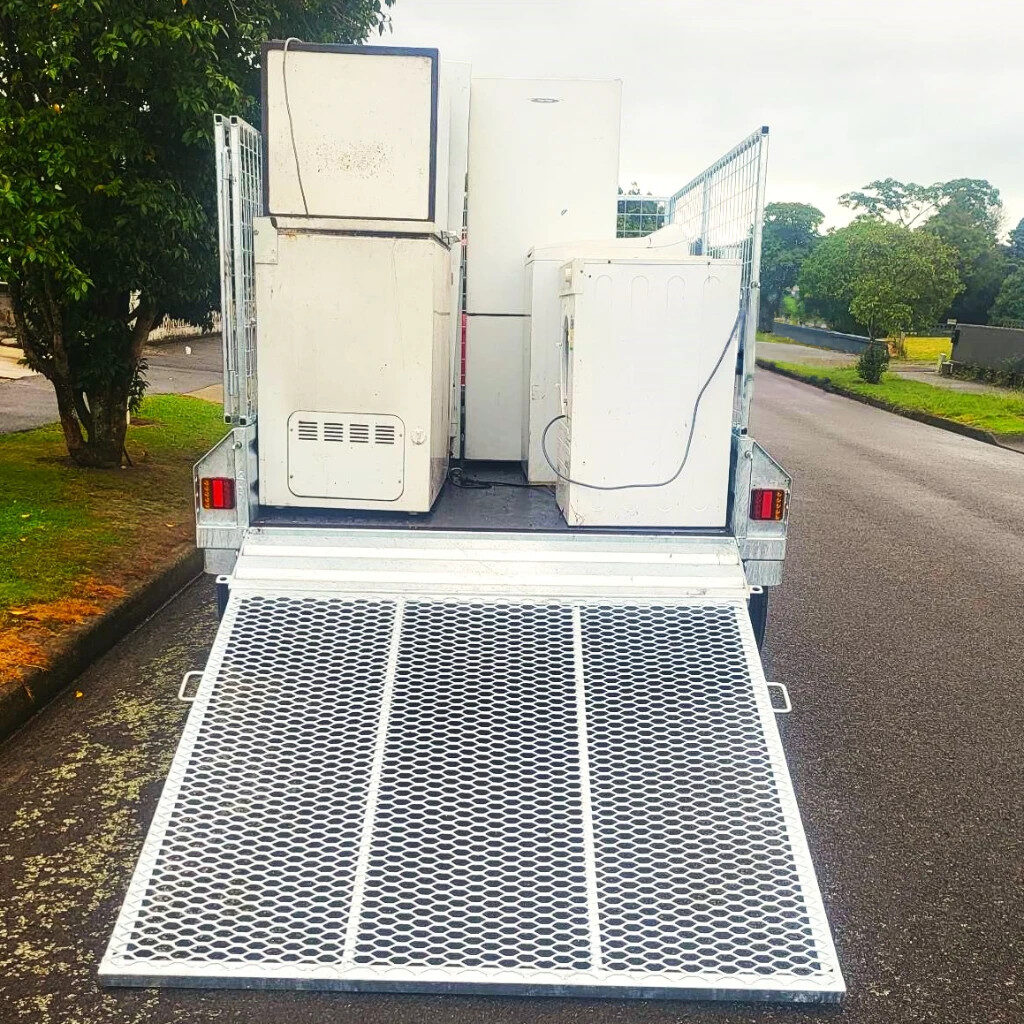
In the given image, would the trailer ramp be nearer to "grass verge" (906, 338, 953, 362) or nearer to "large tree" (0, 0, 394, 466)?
"large tree" (0, 0, 394, 466)

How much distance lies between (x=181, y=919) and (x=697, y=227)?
491 centimetres

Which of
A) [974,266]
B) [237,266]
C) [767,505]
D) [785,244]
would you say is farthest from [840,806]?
[785,244]

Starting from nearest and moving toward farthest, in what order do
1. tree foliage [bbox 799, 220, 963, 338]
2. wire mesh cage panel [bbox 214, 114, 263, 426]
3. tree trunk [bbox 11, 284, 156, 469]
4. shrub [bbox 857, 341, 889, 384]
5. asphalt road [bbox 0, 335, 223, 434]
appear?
wire mesh cage panel [bbox 214, 114, 263, 426] < tree trunk [bbox 11, 284, 156, 469] < asphalt road [bbox 0, 335, 223, 434] < shrub [bbox 857, 341, 889, 384] < tree foliage [bbox 799, 220, 963, 338]

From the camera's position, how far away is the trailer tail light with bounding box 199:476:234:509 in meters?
4.56

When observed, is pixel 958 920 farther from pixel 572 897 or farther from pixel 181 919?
pixel 181 919

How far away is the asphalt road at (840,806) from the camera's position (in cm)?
303

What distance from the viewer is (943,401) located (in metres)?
21.3

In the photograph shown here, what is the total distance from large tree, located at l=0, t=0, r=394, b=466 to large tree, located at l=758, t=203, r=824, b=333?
57.3m

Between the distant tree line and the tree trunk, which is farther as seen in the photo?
the distant tree line

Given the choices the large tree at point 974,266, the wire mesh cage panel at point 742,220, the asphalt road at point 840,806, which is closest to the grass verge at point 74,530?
the asphalt road at point 840,806

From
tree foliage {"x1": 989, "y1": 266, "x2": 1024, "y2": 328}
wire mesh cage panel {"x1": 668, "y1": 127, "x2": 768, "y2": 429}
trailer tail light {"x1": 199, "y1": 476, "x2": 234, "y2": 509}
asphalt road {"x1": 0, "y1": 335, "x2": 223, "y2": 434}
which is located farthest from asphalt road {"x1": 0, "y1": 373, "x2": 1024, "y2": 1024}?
tree foliage {"x1": 989, "y1": 266, "x2": 1024, "y2": 328}

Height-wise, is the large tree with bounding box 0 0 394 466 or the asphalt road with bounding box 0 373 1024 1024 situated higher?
the large tree with bounding box 0 0 394 466

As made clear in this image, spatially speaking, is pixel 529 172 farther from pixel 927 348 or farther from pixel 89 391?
pixel 927 348

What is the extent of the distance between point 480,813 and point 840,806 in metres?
1.60
